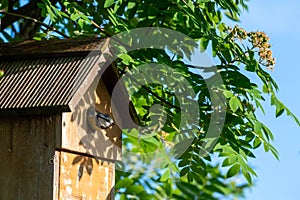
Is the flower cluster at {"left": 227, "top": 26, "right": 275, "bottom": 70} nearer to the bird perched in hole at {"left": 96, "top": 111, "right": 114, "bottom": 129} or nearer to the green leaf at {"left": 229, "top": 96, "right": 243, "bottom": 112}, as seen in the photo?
the green leaf at {"left": 229, "top": 96, "right": 243, "bottom": 112}

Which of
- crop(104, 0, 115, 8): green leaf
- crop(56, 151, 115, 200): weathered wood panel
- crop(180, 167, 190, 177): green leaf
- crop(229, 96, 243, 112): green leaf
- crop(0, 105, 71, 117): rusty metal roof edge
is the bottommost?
crop(56, 151, 115, 200): weathered wood panel

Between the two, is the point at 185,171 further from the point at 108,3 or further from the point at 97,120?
the point at 108,3

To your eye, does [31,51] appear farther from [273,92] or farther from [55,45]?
[273,92]

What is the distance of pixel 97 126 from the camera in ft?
13.5

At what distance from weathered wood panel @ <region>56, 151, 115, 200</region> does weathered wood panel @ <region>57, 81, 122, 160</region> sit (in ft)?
0.14

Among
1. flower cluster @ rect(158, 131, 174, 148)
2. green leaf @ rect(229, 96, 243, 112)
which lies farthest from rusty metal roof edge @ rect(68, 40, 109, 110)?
flower cluster @ rect(158, 131, 174, 148)

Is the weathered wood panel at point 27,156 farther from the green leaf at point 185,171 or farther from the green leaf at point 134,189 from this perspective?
the green leaf at point 134,189

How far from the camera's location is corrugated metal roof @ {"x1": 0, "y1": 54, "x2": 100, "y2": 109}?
3883 millimetres

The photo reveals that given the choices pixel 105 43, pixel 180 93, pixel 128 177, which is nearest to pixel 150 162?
pixel 128 177

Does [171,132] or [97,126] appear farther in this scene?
[171,132]

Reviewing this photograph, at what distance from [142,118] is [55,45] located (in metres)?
0.81

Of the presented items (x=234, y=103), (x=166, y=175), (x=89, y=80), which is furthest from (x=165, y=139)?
(x=89, y=80)

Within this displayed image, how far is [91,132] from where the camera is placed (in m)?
4.11

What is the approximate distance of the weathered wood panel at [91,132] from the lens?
3.93 m
